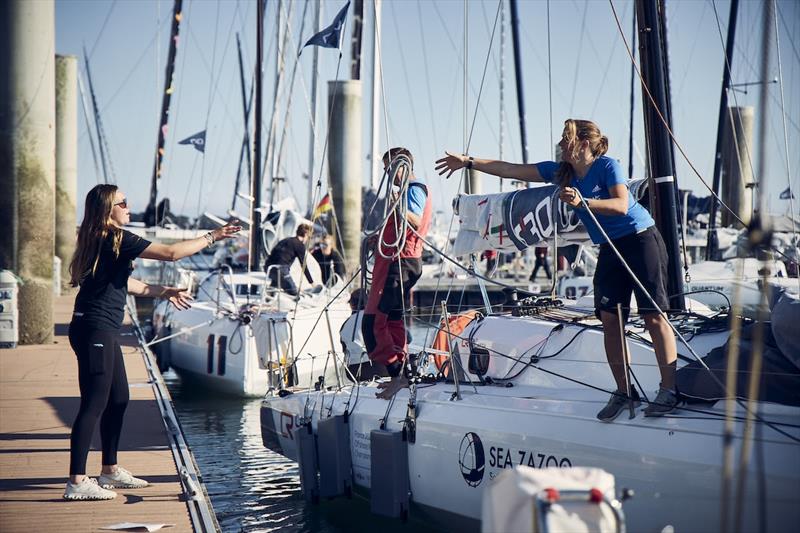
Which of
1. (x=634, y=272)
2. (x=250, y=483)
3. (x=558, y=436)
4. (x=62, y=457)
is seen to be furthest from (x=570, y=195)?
(x=250, y=483)

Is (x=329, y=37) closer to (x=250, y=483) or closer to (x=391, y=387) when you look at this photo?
(x=250, y=483)

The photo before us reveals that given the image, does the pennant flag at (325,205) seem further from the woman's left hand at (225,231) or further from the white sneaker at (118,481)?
the woman's left hand at (225,231)

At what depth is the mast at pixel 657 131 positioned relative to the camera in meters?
5.68

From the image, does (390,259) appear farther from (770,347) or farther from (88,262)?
(770,347)

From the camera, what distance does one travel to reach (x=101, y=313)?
15.6 feet

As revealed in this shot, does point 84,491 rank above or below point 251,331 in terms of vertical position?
below

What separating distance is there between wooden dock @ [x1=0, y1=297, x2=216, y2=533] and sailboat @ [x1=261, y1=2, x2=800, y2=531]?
0.96m

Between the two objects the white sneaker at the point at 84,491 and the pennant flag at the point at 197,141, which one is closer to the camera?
the white sneaker at the point at 84,491

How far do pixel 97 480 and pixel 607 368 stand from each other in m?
3.08

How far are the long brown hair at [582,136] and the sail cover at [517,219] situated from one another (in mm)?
1181

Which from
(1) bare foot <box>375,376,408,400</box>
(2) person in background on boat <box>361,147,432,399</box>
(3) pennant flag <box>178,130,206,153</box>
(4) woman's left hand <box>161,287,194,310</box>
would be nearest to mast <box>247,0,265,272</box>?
(3) pennant flag <box>178,130,206,153</box>

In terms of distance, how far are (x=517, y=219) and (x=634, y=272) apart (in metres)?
1.96

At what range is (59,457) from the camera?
6004 mm

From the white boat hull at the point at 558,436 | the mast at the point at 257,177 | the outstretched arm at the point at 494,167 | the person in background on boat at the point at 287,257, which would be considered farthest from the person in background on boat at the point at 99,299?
the mast at the point at 257,177
